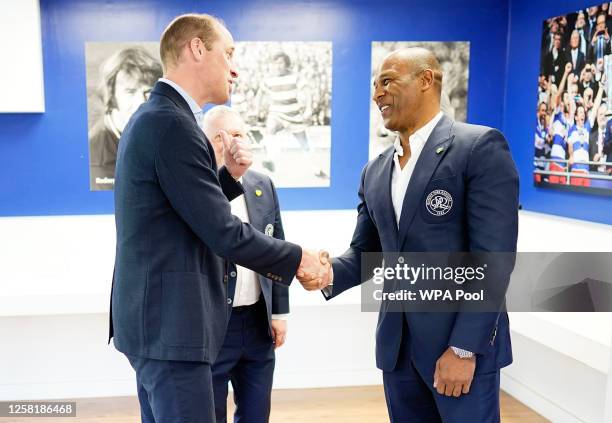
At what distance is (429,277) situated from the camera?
5.50ft

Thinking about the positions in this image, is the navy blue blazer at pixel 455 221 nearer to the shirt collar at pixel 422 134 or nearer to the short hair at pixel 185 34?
the shirt collar at pixel 422 134

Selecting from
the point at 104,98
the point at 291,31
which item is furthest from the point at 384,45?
the point at 104,98

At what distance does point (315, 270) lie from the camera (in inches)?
76.6

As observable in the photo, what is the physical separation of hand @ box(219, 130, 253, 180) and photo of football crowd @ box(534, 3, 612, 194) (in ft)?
6.70

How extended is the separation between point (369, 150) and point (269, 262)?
6.85 feet

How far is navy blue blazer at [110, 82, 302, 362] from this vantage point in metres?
1.51

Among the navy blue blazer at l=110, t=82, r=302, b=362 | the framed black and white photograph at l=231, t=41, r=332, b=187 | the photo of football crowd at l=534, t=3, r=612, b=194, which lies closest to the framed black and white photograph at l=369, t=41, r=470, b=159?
the framed black and white photograph at l=231, t=41, r=332, b=187

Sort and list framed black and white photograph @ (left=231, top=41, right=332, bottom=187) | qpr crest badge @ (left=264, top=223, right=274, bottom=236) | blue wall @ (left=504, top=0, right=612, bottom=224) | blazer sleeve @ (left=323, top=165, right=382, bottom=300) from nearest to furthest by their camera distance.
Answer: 1. blazer sleeve @ (left=323, top=165, right=382, bottom=300)
2. qpr crest badge @ (left=264, top=223, right=274, bottom=236)
3. blue wall @ (left=504, top=0, right=612, bottom=224)
4. framed black and white photograph @ (left=231, top=41, right=332, bottom=187)

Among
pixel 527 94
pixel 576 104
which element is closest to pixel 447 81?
pixel 527 94

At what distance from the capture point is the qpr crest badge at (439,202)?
1606 millimetres

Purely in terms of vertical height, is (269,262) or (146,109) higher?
(146,109)

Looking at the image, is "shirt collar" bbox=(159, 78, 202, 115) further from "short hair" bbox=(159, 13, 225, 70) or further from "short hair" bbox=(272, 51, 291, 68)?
"short hair" bbox=(272, 51, 291, 68)

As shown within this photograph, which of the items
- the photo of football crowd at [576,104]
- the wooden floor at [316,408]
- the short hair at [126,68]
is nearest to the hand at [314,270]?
the wooden floor at [316,408]

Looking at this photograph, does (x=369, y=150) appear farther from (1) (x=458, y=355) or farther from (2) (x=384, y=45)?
(1) (x=458, y=355)
